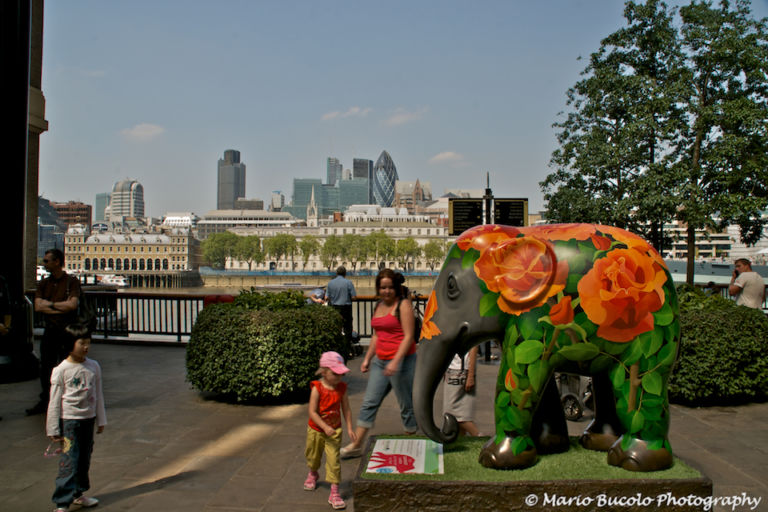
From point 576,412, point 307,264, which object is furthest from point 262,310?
point 307,264

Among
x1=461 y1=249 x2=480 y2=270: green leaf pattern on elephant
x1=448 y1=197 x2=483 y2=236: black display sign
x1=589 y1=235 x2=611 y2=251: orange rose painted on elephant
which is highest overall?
x1=448 y1=197 x2=483 y2=236: black display sign

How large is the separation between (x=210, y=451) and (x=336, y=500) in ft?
6.00

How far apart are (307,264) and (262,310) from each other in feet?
397

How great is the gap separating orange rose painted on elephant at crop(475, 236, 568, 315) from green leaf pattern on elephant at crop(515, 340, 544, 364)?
0.20 m

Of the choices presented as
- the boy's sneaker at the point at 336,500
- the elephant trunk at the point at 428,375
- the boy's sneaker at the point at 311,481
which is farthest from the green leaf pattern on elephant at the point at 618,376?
the boy's sneaker at the point at 311,481

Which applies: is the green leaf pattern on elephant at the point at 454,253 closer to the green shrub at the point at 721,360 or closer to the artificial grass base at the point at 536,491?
the artificial grass base at the point at 536,491

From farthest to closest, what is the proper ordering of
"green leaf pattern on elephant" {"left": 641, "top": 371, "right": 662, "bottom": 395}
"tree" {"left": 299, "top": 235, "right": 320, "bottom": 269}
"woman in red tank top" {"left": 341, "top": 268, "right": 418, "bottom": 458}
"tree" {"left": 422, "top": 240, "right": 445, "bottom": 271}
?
1. "tree" {"left": 299, "top": 235, "right": 320, "bottom": 269}
2. "tree" {"left": 422, "top": 240, "right": 445, "bottom": 271}
3. "woman in red tank top" {"left": 341, "top": 268, "right": 418, "bottom": 458}
4. "green leaf pattern on elephant" {"left": 641, "top": 371, "right": 662, "bottom": 395}

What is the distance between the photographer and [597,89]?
51.3 feet

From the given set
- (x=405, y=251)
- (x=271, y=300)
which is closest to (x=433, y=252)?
(x=405, y=251)

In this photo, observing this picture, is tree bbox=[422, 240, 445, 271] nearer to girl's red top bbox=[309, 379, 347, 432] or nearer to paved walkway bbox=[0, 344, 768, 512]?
paved walkway bbox=[0, 344, 768, 512]

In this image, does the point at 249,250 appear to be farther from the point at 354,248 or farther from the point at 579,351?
the point at 579,351

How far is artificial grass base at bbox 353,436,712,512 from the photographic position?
3.50 meters

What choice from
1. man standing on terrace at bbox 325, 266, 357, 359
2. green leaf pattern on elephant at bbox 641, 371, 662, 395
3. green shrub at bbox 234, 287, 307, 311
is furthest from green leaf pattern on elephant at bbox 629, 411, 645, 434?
man standing on terrace at bbox 325, 266, 357, 359

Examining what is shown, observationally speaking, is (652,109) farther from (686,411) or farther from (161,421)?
(161,421)
